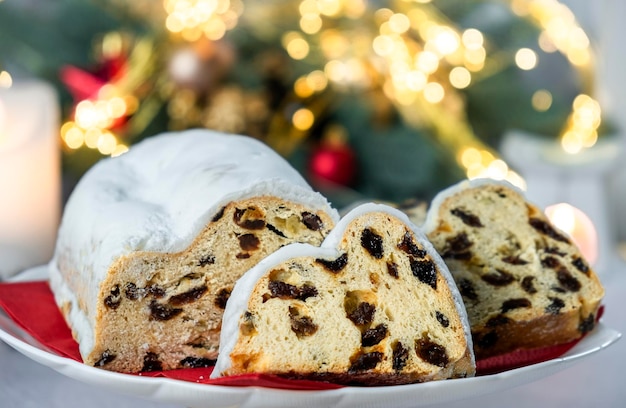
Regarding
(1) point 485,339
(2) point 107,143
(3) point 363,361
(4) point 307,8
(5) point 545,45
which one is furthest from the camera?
(5) point 545,45

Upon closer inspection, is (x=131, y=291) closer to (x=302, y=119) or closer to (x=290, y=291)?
(x=290, y=291)

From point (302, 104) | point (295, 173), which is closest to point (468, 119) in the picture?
point (302, 104)

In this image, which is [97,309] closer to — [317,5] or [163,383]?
[163,383]

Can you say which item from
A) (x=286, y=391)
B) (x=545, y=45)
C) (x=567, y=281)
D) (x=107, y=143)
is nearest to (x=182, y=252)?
(x=286, y=391)

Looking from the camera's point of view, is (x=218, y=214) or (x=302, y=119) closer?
(x=218, y=214)

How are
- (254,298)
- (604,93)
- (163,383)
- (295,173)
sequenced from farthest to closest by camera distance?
1. (604,93)
2. (295,173)
3. (254,298)
4. (163,383)

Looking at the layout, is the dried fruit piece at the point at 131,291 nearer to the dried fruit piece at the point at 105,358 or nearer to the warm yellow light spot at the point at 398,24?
the dried fruit piece at the point at 105,358

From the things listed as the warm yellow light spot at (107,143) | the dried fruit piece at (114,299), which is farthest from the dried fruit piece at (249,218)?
the warm yellow light spot at (107,143)
